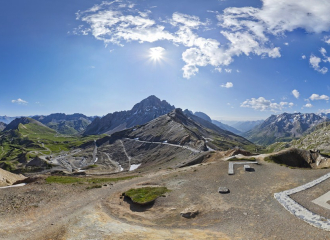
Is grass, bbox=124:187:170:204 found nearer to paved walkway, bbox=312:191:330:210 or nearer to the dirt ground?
the dirt ground

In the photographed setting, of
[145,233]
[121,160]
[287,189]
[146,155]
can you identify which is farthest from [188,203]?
[121,160]

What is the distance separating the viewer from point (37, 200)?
1276 inches

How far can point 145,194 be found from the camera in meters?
35.4

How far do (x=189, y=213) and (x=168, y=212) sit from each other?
11.0 ft

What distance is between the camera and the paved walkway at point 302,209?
2116 cm

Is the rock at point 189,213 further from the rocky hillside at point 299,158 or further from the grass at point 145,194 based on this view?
the rocky hillside at point 299,158

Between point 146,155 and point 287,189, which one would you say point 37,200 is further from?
point 146,155

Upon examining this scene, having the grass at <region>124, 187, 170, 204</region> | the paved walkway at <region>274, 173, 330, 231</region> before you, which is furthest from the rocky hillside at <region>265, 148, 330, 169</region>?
the grass at <region>124, 187, 170, 204</region>

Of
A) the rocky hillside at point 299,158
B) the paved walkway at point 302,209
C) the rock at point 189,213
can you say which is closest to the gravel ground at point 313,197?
the paved walkway at point 302,209

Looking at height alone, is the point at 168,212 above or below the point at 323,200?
below

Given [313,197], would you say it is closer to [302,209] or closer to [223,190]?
[302,209]

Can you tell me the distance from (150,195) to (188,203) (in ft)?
22.6

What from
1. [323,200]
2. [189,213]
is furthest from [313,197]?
[189,213]

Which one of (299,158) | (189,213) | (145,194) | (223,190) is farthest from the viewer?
(299,158)
